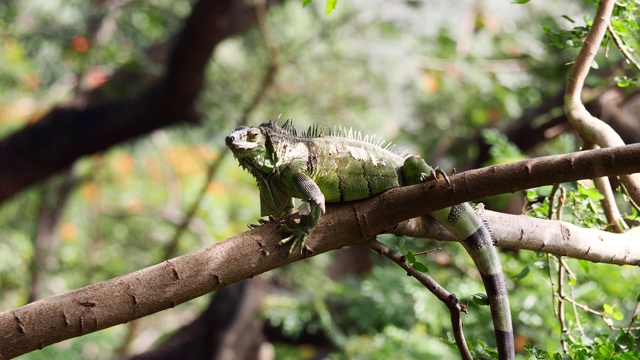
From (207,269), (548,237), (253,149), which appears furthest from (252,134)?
(548,237)

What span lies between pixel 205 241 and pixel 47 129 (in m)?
1.82

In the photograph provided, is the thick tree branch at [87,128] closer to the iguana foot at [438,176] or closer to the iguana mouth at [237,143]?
the iguana mouth at [237,143]

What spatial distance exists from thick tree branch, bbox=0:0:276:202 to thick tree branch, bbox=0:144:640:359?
393 cm

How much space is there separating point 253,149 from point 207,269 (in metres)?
0.56

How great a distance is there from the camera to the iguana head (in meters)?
2.31

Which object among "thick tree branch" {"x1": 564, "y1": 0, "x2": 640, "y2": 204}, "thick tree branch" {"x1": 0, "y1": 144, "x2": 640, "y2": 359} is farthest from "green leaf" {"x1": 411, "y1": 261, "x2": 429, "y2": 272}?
"thick tree branch" {"x1": 564, "y1": 0, "x2": 640, "y2": 204}

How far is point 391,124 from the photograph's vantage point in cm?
895

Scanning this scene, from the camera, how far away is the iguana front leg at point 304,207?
2025mm

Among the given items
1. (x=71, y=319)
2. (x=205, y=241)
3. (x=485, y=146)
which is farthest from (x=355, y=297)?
(x=71, y=319)

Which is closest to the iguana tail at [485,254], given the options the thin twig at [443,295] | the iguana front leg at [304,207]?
the thin twig at [443,295]

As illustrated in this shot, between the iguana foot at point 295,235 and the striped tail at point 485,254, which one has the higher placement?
the iguana foot at point 295,235

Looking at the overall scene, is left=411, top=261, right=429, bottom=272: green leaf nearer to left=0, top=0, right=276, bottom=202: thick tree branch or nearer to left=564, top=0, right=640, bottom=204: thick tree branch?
left=564, top=0, right=640, bottom=204: thick tree branch

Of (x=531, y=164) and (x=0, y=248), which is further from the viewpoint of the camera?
(x=0, y=248)

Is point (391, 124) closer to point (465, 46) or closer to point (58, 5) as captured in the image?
point (465, 46)
